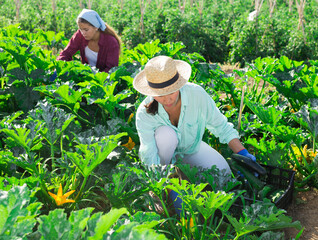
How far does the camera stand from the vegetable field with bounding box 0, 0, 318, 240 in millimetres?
1598

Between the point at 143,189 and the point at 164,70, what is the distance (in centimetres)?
75

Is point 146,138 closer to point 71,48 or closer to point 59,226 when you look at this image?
point 59,226

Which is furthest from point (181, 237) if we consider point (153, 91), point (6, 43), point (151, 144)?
point (6, 43)

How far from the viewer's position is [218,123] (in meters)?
2.83

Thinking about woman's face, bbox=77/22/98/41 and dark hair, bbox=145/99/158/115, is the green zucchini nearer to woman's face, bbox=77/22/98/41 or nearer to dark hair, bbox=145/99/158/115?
dark hair, bbox=145/99/158/115

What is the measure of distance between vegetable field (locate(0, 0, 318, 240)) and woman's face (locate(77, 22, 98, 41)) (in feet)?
1.66

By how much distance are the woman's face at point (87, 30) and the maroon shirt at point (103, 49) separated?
0.15 m

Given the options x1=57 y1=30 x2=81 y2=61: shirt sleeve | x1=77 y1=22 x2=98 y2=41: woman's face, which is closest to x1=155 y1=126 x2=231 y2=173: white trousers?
x1=77 y1=22 x2=98 y2=41: woman's face

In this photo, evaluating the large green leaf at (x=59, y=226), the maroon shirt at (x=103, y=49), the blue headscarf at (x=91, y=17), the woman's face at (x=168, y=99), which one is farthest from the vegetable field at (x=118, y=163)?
the blue headscarf at (x=91, y=17)

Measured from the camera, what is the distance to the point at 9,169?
2811mm

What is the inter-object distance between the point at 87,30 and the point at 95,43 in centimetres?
32

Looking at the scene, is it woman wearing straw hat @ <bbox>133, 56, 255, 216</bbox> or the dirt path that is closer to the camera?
the dirt path

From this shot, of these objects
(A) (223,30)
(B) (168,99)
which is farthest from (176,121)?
(A) (223,30)

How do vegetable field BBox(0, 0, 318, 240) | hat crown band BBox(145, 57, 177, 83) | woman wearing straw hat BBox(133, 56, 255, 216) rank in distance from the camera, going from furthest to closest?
1. woman wearing straw hat BBox(133, 56, 255, 216)
2. hat crown band BBox(145, 57, 177, 83)
3. vegetable field BBox(0, 0, 318, 240)
